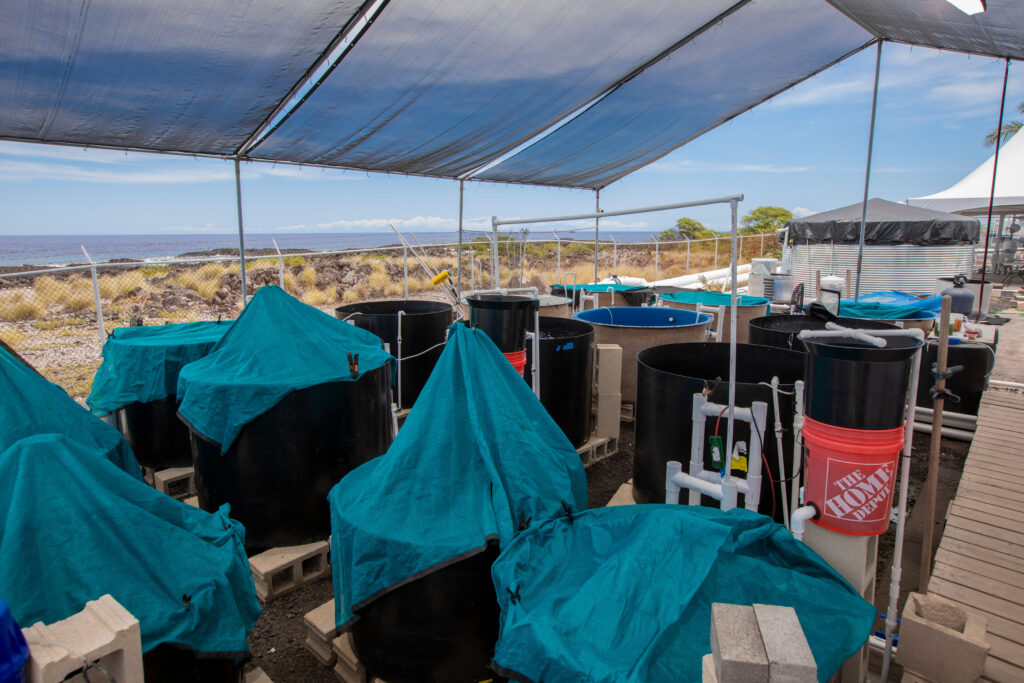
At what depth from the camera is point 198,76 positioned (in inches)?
164

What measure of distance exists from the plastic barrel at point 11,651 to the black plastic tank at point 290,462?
2115 mm

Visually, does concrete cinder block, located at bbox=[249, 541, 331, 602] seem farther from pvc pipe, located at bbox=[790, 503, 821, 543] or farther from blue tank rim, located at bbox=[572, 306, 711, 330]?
blue tank rim, located at bbox=[572, 306, 711, 330]

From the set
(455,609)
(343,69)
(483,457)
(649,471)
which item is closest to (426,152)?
(343,69)

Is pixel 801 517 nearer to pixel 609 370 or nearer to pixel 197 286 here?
pixel 609 370

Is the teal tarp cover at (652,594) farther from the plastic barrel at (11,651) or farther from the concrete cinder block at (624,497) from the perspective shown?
the concrete cinder block at (624,497)

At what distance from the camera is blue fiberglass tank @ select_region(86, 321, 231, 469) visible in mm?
4154

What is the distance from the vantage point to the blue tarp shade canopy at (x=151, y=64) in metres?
3.40

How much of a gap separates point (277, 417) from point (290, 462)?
30 centimetres

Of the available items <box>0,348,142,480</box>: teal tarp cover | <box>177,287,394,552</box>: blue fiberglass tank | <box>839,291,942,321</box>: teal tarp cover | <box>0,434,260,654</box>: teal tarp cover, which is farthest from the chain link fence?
<box>0,434,260,654</box>: teal tarp cover

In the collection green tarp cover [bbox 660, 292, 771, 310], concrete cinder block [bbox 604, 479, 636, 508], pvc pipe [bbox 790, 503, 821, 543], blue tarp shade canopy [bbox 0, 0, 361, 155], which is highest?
blue tarp shade canopy [bbox 0, 0, 361, 155]

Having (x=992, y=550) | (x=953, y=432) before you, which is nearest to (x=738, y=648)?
(x=992, y=550)

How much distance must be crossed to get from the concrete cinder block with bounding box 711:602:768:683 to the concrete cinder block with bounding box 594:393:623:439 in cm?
416

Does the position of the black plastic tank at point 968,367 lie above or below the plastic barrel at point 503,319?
below

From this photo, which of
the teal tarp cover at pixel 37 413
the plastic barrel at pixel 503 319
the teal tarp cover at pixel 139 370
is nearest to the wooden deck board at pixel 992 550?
the plastic barrel at pixel 503 319
